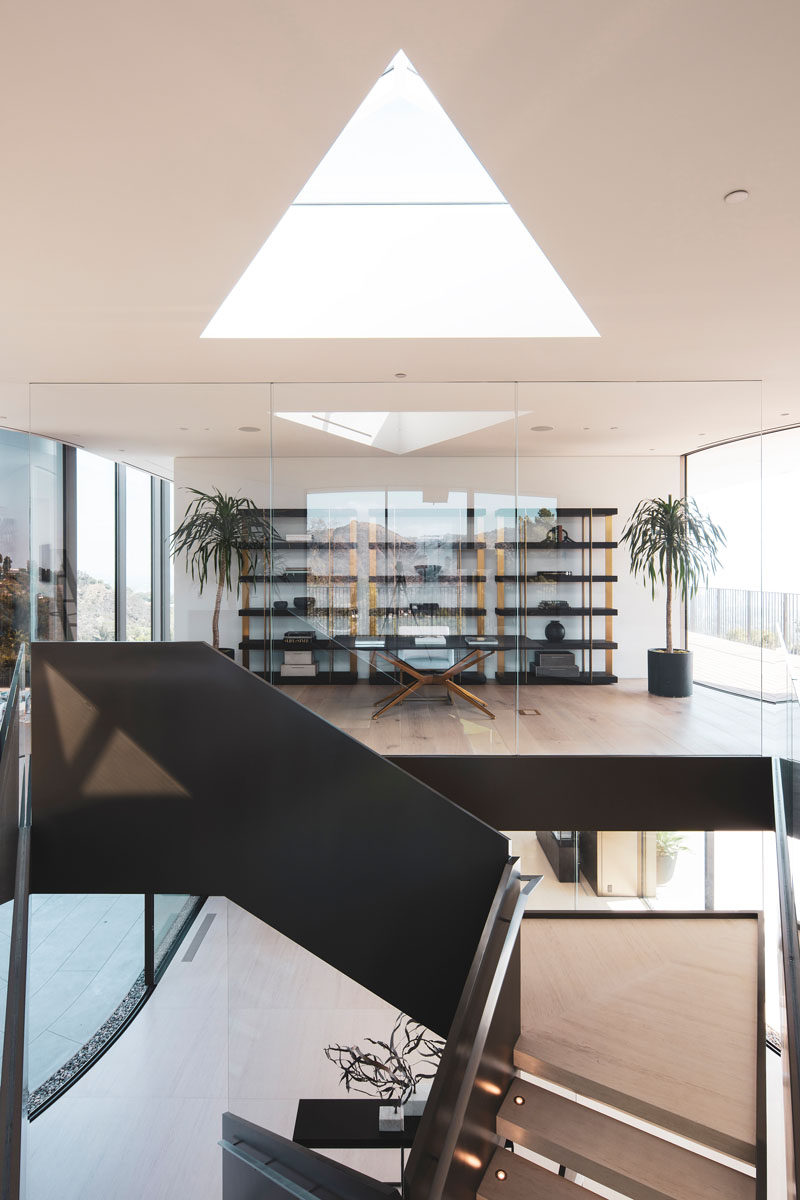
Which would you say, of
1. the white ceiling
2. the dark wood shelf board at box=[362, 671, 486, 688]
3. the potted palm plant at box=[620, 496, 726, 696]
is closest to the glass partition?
the potted palm plant at box=[620, 496, 726, 696]

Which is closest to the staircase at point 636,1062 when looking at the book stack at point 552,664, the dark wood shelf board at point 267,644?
the book stack at point 552,664

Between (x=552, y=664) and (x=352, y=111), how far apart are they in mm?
3645

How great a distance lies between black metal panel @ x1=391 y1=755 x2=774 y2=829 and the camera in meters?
4.92

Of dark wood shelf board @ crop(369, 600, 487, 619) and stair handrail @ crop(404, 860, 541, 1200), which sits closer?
stair handrail @ crop(404, 860, 541, 1200)

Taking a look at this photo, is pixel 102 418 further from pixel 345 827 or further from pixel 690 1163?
pixel 690 1163

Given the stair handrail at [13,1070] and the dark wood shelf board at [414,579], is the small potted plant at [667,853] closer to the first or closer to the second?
the dark wood shelf board at [414,579]

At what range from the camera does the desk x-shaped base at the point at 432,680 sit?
4969 mm

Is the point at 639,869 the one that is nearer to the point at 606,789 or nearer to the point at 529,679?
the point at 606,789

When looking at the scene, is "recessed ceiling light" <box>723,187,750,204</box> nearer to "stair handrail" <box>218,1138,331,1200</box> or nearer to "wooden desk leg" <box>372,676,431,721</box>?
"wooden desk leg" <box>372,676,431,721</box>

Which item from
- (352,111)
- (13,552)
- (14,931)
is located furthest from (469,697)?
(13,552)

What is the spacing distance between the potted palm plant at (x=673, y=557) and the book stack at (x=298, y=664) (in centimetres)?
249

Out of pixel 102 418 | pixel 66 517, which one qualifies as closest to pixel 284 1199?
pixel 66 517

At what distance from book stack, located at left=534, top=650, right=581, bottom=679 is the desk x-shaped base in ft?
1.13

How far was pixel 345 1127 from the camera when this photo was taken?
14.5 ft
